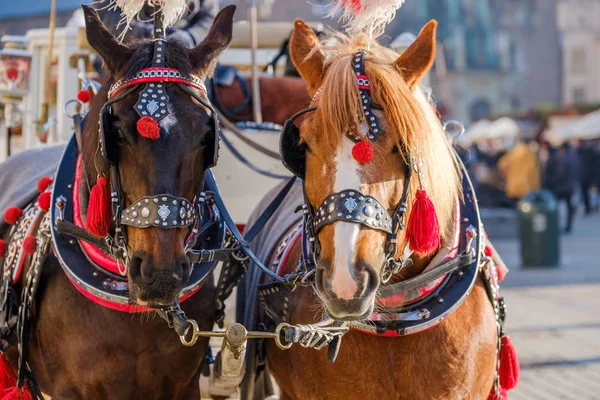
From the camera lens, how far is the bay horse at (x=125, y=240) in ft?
9.70

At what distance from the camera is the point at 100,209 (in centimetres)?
314

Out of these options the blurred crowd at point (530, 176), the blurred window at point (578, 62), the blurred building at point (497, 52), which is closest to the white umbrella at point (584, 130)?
the blurred crowd at point (530, 176)

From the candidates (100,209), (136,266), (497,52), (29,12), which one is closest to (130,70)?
(100,209)

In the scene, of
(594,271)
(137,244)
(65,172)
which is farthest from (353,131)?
(594,271)

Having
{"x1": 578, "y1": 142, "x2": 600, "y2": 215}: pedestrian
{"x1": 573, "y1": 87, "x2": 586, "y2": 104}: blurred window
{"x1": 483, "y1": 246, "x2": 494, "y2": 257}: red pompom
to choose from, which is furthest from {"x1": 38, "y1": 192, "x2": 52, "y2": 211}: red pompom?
{"x1": 573, "y1": 87, "x2": 586, "y2": 104}: blurred window

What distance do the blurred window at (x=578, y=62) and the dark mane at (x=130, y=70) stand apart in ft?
203

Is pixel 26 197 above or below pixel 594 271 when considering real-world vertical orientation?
above

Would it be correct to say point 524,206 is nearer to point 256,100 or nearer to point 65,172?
point 256,100

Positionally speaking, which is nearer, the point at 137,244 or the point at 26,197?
the point at 137,244

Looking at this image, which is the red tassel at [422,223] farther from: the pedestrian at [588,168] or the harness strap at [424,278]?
the pedestrian at [588,168]

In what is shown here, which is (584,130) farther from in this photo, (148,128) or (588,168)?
(148,128)

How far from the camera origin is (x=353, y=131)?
9.72ft

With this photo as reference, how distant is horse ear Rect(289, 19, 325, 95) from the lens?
335 cm

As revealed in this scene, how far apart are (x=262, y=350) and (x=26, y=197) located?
131cm
